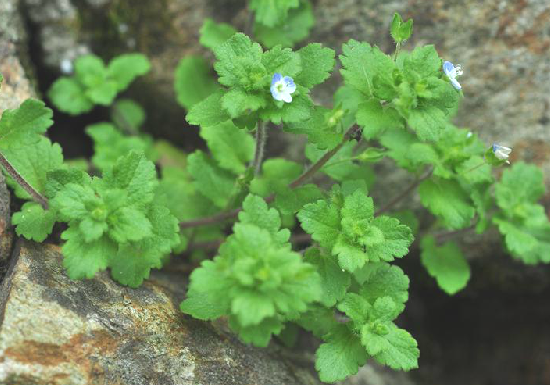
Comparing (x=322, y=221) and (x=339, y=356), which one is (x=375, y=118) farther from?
(x=339, y=356)

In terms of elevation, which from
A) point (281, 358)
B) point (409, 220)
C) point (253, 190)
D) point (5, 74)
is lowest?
point (281, 358)

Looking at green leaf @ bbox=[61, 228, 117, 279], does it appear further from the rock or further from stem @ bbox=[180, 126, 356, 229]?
stem @ bbox=[180, 126, 356, 229]

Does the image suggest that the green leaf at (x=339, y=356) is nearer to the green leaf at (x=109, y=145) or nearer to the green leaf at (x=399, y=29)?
the green leaf at (x=399, y=29)

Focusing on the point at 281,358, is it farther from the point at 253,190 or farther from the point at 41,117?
the point at 41,117

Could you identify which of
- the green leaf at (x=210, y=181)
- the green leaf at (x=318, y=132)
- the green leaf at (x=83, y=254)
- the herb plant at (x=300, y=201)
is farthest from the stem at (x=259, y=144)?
the green leaf at (x=83, y=254)

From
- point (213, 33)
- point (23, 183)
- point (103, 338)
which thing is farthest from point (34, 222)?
point (213, 33)

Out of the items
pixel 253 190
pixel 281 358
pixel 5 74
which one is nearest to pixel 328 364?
pixel 281 358
